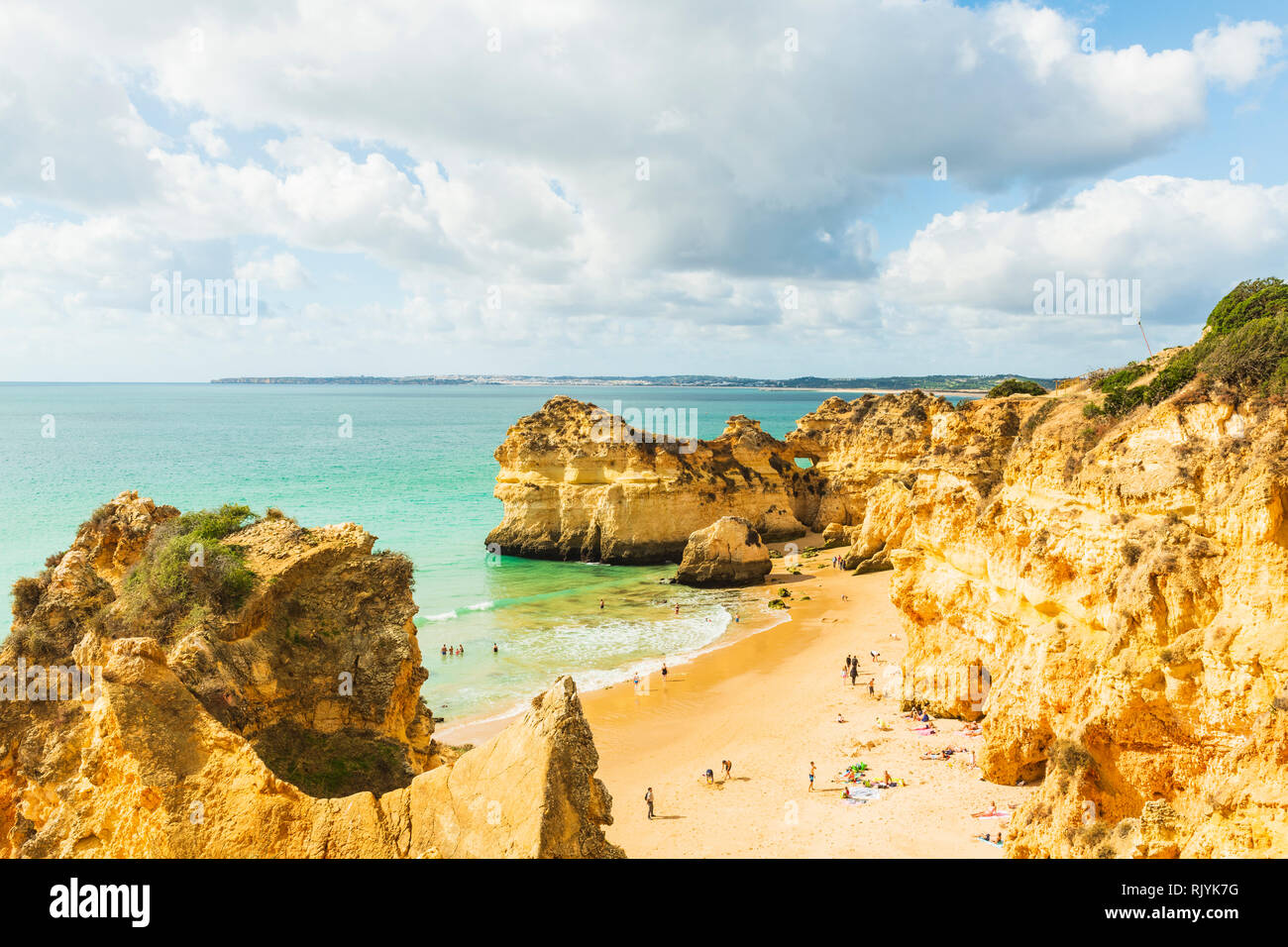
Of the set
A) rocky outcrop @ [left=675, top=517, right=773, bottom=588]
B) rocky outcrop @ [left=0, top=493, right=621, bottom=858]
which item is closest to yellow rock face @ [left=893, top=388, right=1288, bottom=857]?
rocky outcrop @ [left=0, top=493, right=621, bottom=858]

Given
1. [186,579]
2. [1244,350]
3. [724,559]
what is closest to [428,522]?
[724,559]

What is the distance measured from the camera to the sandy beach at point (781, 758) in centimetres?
1555

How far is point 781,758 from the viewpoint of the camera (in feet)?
66.6

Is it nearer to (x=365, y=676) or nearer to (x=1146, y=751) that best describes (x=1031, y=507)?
(x=1146, y=751)

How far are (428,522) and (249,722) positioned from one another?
53.6 meters

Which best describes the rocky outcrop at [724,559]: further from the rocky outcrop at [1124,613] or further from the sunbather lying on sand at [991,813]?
the sunbather lying on sand at [991,813]

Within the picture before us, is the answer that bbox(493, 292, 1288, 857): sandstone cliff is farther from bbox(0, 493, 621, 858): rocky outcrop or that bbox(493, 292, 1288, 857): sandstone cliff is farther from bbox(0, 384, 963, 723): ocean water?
bbox(0, 384, 963, 723): ocean water

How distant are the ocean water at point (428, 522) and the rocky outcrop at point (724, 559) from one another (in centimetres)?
146

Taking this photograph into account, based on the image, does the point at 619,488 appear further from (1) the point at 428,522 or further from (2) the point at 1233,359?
(2) the point at 1233,359

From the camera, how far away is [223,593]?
35.4ft

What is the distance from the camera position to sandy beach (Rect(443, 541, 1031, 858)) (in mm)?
15547

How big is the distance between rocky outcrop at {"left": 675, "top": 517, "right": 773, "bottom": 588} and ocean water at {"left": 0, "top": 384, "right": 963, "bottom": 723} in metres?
1.46
